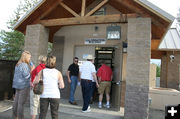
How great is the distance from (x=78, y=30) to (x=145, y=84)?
4.34m

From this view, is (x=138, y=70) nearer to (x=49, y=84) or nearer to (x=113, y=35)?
(x=113, y=35)

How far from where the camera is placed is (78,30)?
7.61 metres

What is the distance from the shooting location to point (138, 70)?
15.0 feet

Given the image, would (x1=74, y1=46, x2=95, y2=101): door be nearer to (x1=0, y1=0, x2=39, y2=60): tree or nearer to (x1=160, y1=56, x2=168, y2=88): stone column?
(x1=160, y1=56, x2=168, y2=88): stone column

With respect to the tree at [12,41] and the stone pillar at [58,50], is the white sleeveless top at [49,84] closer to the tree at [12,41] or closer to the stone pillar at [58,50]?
the stone pillar at [58,50]

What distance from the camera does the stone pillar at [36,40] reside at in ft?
19.3

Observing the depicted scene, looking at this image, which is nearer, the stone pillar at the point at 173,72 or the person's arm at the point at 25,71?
the person's arm at the point at 25,71

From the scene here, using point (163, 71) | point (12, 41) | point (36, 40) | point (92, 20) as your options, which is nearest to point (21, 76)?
point (36, 40)

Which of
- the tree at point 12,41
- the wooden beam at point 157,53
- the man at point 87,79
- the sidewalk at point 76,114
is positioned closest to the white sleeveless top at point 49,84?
the sidewalk at point 76,114

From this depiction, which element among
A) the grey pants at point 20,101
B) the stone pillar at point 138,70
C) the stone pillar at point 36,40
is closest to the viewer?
the grey pants at point 20,101

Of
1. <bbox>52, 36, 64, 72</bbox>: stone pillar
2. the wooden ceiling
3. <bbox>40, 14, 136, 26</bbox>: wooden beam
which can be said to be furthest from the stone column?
<bbox>52, 36, 64, 72</bbox>: stone pillar

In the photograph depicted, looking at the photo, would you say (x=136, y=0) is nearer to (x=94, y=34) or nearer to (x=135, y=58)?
(x=135, y=58)

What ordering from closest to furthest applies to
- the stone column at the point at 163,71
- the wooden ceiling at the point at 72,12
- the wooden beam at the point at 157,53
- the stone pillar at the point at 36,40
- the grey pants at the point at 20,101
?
the grey pants at the point at 20,101 → the wooden ceiling at the point at 72,12 → the stone pillar at the point at 36,40 → the stone column at the point at 163,71 → the wooden beam at the point at 157,53

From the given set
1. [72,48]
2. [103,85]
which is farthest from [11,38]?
[103,85]
